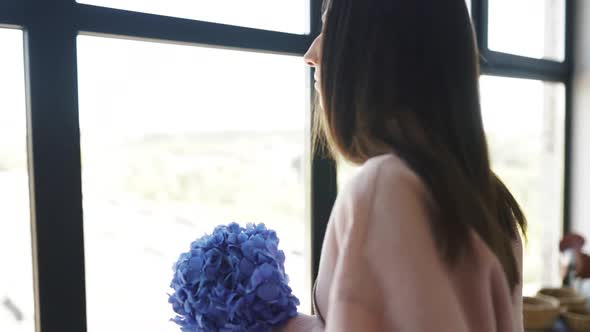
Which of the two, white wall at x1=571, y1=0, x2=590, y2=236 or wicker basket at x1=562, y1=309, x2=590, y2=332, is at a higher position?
white wall at x1=571, y1=0, x2=590, y2=236

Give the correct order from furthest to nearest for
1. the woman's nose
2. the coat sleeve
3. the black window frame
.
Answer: the black window frame < the woman's nose < the coat sleeve

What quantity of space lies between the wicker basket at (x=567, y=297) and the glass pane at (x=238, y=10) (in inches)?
49.5

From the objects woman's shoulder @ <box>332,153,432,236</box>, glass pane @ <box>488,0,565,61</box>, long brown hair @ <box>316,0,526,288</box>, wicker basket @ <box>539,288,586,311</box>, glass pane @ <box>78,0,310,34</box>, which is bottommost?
wicker basket @ <box>539,288,586,311</box>

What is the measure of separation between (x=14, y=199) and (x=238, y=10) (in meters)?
0.65

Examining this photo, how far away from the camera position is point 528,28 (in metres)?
2.09

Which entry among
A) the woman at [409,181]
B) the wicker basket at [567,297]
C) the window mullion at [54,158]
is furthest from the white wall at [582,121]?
the window mullion at [54,158]

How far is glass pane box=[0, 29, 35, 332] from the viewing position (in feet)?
2.95

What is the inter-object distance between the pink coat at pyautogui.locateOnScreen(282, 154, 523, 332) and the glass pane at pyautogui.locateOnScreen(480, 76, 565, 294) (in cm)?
155

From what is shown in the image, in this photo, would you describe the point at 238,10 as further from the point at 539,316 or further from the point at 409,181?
the point at 539,316

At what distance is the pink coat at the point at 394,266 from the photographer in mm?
529

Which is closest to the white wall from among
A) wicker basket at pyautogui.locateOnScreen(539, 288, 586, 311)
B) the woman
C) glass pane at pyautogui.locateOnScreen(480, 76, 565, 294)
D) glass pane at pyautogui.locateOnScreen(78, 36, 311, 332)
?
glass pane at pyautogui.locateOnScreen(480, 76, 565, 294)

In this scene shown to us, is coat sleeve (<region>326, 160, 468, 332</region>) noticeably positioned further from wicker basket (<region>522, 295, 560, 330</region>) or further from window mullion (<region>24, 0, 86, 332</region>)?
wicker basket (<region>522, 295, 560, 330</region>)

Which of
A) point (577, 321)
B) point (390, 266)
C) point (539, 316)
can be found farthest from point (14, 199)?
point (577, 321)

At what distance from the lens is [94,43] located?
98 centimetres
